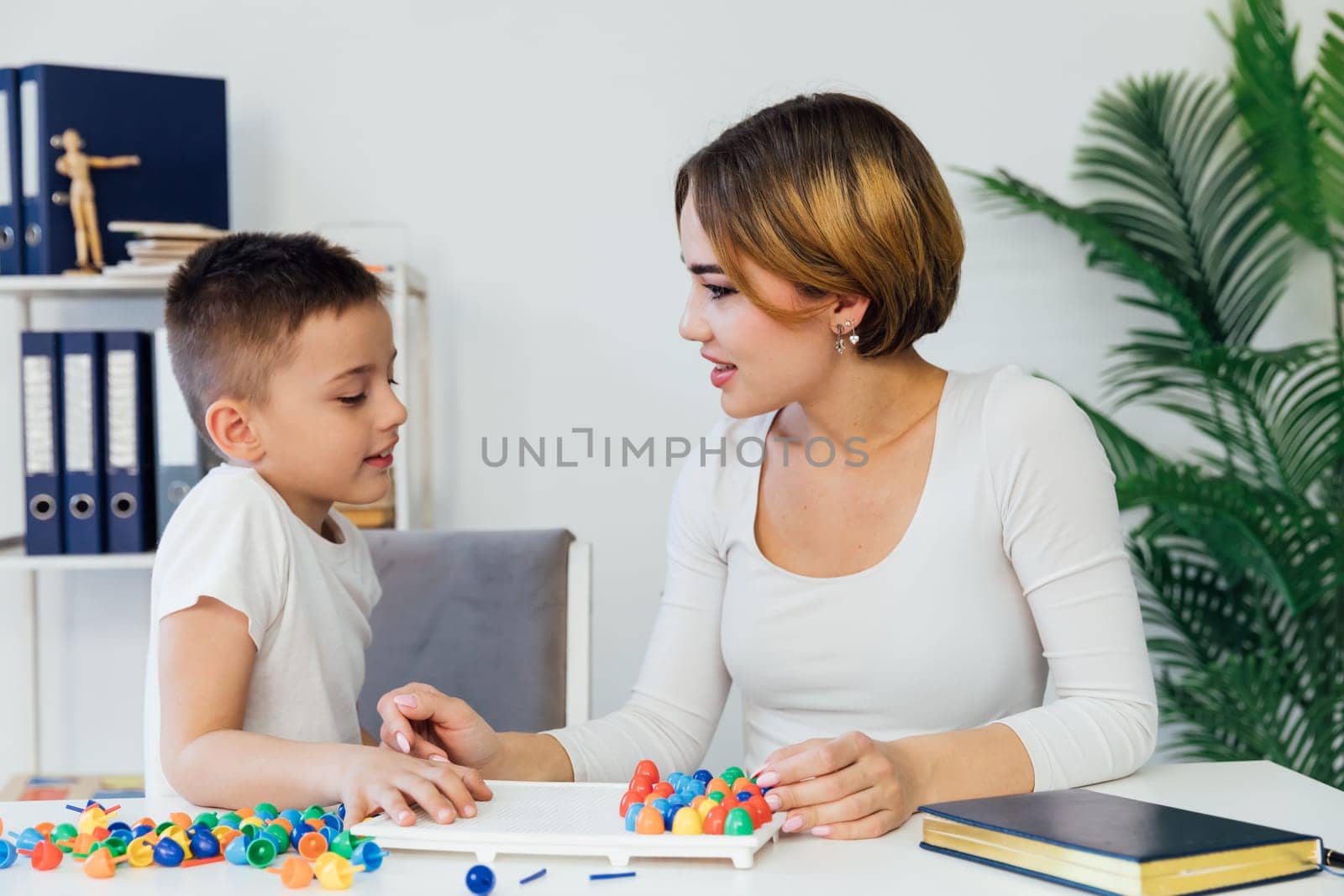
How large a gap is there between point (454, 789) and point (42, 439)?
5.54ft

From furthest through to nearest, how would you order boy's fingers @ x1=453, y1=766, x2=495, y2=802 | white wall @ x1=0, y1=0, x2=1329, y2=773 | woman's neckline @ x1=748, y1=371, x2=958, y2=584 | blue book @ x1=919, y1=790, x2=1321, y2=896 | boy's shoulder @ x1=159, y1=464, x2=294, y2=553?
white wall @ x1=0, y1=0, x2=1329, y2=773
woman's neckline @ x1=748, y1=371, x2=958, y2=584
boy's shoulder @ x1=159, y1=464, x2=294, y2=553
boy's fingers @ x1=453, y1=766, x2=495, y2=802
blue book @ x1=919, y1=790, x2=1321, y2=896

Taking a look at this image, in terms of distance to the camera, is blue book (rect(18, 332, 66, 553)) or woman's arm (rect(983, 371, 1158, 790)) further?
blue book (rect(18, 332, 66, 553))

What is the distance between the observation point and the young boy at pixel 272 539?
1055 mm

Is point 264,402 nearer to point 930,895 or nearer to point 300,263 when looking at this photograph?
point 300,263

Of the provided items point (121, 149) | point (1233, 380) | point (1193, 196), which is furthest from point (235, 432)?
point (1193, 196)

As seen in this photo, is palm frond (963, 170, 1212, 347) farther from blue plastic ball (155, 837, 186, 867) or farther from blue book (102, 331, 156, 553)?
blue plastic ball (155, 837, 186, 867)

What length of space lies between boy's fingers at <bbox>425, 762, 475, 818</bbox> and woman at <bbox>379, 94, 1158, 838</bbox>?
0.17 m

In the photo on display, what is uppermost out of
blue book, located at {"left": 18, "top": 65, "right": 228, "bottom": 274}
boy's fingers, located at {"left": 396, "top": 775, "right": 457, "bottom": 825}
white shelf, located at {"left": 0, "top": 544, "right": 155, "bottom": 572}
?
blue book, located at {"left": 18, "top": 65, "right": 228, "bottom": 274}

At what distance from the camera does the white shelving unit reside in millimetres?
2246

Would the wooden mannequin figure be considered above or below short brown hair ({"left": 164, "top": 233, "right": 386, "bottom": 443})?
above

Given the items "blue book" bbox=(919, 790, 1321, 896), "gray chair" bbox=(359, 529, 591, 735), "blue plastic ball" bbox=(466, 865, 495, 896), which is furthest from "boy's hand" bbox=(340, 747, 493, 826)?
"gray chair" bbox=(359, 529, 591, 735)

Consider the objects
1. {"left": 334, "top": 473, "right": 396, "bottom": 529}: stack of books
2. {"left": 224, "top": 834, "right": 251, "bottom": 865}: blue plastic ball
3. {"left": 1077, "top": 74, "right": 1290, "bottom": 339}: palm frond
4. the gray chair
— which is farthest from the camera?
{"left": 1077, "top": 74, "right": 1290, "bottom": 339}: palm frond

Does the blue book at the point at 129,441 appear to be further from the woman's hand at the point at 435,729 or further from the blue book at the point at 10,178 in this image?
the woman's hand at the point at 435,729

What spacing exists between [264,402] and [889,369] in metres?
0.68
